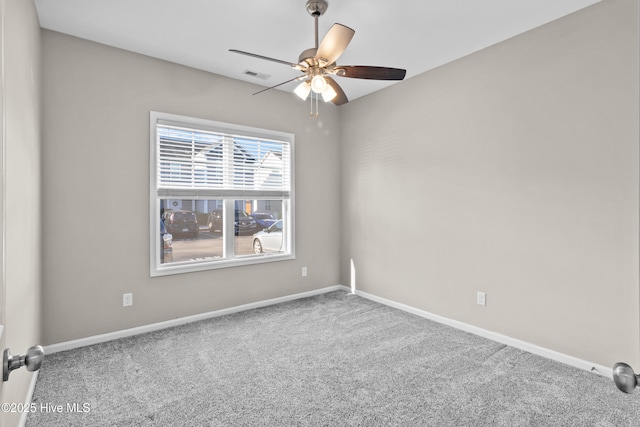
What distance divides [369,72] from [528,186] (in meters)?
1.67

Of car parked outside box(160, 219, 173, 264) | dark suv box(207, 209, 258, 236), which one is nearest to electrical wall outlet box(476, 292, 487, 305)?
dark suv box(207, 209, 258, 236)

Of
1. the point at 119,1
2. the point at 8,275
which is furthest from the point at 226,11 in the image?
the point at 8,275

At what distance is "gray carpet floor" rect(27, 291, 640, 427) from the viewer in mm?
1974

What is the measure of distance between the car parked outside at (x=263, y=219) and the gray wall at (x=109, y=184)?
0.59 meters

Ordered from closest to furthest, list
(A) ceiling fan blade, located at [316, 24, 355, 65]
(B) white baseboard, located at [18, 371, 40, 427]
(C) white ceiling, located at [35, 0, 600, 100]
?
(B) white baseboard, located at [18, 371, 40, 427] < (A) ceiling fan blade, located at [316, 24, 355, 65] < (C) white ceiling, located at [35, 0, 600, 100]

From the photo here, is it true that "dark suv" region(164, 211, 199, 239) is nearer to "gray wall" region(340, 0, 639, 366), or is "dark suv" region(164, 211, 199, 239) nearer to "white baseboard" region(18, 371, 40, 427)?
"white baseboard" region(18, 371, 40, 427)

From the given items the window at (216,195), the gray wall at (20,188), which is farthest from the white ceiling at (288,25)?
the window at (216,195)

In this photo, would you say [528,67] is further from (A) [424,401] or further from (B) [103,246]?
(B) [103,246]

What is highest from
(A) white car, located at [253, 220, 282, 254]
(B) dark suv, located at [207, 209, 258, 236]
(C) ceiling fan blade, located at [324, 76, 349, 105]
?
(C) ceiling fan blade, located at [324, 76, 349, 105]

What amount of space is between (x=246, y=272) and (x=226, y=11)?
2646 mm

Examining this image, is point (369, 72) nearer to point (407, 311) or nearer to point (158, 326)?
point (407, 311)

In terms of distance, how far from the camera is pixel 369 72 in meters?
2.37

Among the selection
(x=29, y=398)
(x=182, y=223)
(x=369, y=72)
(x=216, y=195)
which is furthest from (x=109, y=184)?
(x=369, y=72)

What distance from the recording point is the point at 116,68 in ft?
10.2
